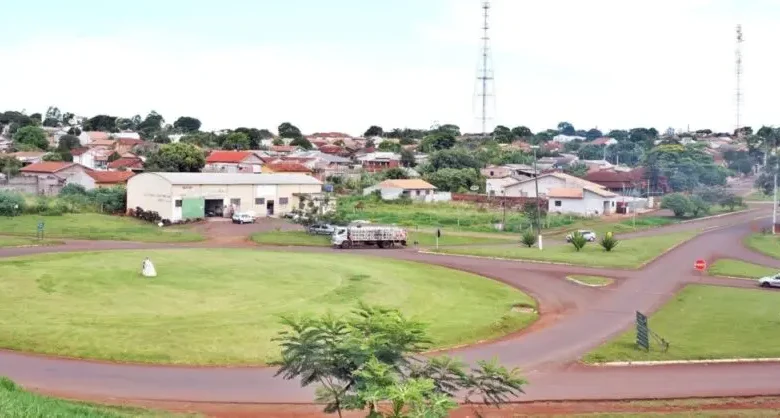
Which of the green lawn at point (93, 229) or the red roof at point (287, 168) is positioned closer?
the green lawn at point (93, 229)

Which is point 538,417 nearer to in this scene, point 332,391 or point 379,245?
point 332,391

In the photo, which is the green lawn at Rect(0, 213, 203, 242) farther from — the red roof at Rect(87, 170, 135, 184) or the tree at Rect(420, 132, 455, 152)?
the tree at Rect(420, 132, 455, 152)

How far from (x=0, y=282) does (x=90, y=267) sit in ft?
13.9

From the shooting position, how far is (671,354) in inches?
889

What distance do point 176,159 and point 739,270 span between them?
6127 cm

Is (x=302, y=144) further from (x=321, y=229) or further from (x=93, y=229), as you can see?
(x=93, y=229)

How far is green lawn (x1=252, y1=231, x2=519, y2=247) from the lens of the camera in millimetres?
51156

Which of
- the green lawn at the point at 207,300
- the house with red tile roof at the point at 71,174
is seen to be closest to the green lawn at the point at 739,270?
the green lawn at the point at 207,300

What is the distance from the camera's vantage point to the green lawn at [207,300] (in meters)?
22.2

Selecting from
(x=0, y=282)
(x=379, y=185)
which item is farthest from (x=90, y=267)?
(x=379, y=185)

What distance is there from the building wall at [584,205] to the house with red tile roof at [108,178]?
42.1 m

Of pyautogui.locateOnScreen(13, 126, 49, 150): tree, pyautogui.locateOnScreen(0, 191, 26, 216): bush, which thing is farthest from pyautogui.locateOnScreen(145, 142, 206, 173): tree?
pyautogui.locateOnScreen(13, 126, 49, 150): tree

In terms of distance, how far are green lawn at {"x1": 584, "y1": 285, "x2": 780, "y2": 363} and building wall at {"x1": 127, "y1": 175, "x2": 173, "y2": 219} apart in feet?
133

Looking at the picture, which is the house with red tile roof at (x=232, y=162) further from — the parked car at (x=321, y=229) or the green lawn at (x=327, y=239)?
the green lawn at (x=327, y=239)
